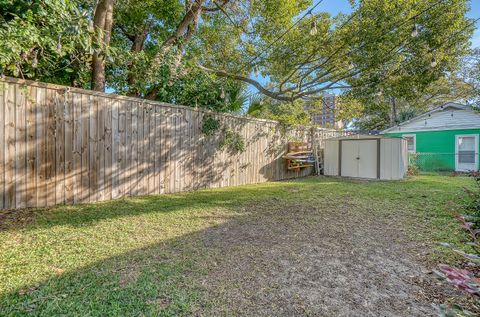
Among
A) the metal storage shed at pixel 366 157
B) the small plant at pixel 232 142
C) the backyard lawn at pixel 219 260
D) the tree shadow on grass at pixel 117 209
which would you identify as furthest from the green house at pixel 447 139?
the tree shadow on grass at pixel 117 209

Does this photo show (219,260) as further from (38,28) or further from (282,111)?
(282,111)

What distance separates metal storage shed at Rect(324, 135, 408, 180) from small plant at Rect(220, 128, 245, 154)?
4322mm

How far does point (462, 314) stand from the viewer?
3.00ft

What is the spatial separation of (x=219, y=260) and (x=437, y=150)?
1380cm

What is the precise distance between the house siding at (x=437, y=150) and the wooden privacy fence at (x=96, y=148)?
10.5 meters

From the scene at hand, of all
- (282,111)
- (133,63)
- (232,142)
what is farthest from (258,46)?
(282,111)

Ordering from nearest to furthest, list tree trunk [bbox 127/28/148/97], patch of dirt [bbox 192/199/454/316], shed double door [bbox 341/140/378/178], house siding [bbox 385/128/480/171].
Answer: patch of dirt [bbox 192/199/454/316] < tree trunk [bbox 127/28/148/97] < shed double door [bbox 341/140/378/178] < house siding [bbox 385/128/480/171]

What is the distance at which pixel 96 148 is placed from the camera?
14.0 ft

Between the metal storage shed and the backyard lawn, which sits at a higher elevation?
the metal storage shed

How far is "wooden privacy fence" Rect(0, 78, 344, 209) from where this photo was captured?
3520 mm

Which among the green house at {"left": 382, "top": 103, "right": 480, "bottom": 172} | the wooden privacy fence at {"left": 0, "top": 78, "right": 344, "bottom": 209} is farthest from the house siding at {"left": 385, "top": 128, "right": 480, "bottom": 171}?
the wooden privacy fence at {"left": 0, "top": 78, "right": 344, "bottom": 209}

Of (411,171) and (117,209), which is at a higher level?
(411,171)

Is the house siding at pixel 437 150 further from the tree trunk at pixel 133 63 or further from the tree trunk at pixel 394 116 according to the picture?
the tree trunk at pixel 133 63

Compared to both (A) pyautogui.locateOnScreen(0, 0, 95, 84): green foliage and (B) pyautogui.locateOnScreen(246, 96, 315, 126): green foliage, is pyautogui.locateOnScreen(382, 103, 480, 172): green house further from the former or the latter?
(A) pyautogui.locateOnScreen(0, 0, 95, 84): green foliage
